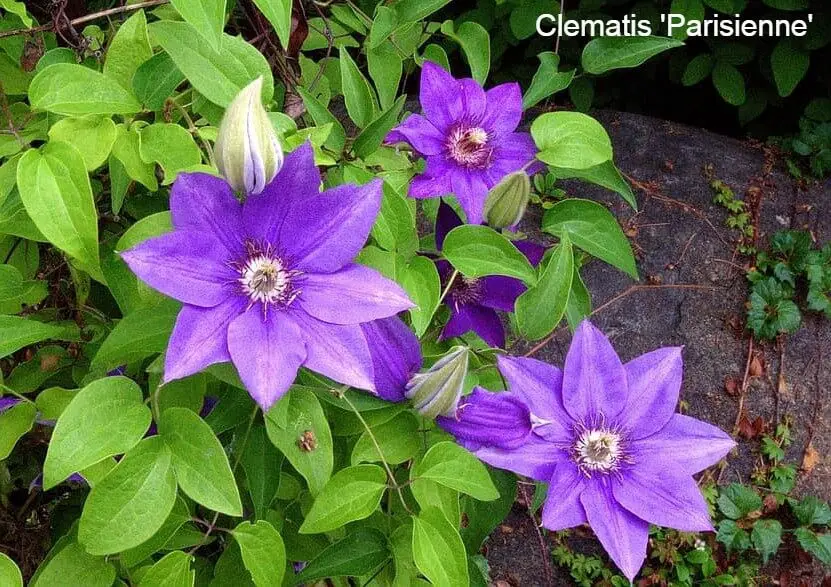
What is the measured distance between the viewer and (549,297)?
65cm

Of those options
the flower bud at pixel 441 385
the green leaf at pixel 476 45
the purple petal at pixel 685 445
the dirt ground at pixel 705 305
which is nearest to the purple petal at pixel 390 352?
the flower bud at pixel 441 385

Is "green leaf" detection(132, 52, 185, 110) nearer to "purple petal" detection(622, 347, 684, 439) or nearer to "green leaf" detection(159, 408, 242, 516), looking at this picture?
"green leaf" detection(159, 408, 242, 516)

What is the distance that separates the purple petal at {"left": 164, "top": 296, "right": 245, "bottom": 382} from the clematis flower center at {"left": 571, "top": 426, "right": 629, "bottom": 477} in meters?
0.31

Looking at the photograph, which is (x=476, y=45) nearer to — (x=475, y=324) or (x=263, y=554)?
(x=475, y=324)

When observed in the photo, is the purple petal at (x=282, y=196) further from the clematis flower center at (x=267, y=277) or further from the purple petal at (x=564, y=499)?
the purple petal at (x=564, y=499)

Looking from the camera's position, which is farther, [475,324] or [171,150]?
[475,324]

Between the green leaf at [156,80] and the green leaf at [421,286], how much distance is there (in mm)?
208

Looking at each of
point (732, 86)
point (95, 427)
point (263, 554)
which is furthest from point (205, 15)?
point (732, 86)

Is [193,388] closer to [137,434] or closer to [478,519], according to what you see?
[137,434]

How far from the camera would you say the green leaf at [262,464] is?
2.05 feet

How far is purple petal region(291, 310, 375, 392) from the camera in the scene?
1.73 feet

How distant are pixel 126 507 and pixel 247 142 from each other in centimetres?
23

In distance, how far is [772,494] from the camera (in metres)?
1.76

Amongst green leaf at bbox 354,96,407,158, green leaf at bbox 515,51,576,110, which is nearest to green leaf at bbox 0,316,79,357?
green leaf at bbox 354,96,407,158
